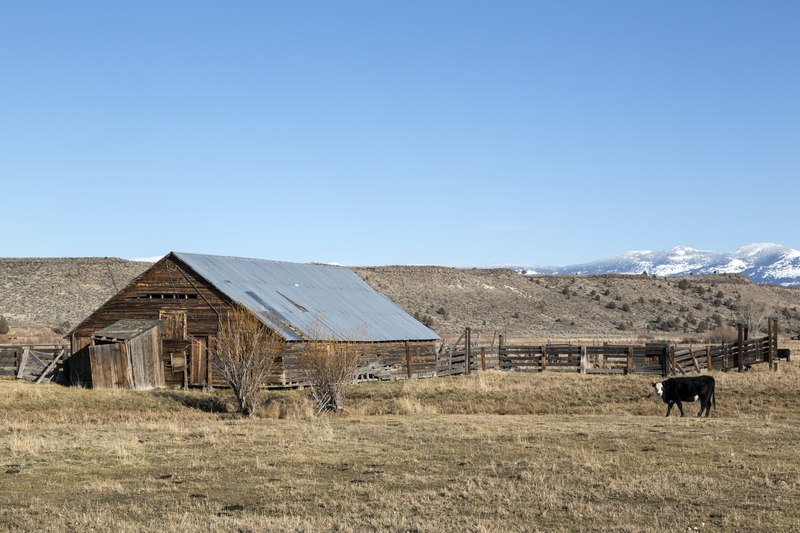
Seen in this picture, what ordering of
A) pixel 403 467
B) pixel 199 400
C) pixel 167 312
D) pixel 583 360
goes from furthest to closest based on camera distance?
pixel 583 360 < pixel 167 312 < pixel 199 400 < pixel 403 467

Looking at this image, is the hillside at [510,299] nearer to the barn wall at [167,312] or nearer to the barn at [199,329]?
the barn at [199,329]

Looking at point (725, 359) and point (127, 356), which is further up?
point (127, 356)

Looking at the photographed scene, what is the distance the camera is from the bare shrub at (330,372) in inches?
1159

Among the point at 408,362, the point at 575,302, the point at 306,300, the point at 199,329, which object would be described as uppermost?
the point at 575,302

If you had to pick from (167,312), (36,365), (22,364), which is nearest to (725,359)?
(167,312)

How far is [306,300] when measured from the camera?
44.1 m

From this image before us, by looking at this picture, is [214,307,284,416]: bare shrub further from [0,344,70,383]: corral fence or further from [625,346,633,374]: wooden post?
[625,346,633,374]: wooden post

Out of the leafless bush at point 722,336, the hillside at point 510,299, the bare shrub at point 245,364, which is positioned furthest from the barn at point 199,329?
the hillside at point 510,299

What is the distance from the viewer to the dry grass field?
43.4 ft

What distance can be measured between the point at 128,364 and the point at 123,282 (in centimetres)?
7215

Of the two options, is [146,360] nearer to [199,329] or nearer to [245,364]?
[199,329]

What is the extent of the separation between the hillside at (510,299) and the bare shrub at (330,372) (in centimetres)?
5546

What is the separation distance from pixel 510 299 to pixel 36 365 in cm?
7697

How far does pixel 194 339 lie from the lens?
1532 inches
